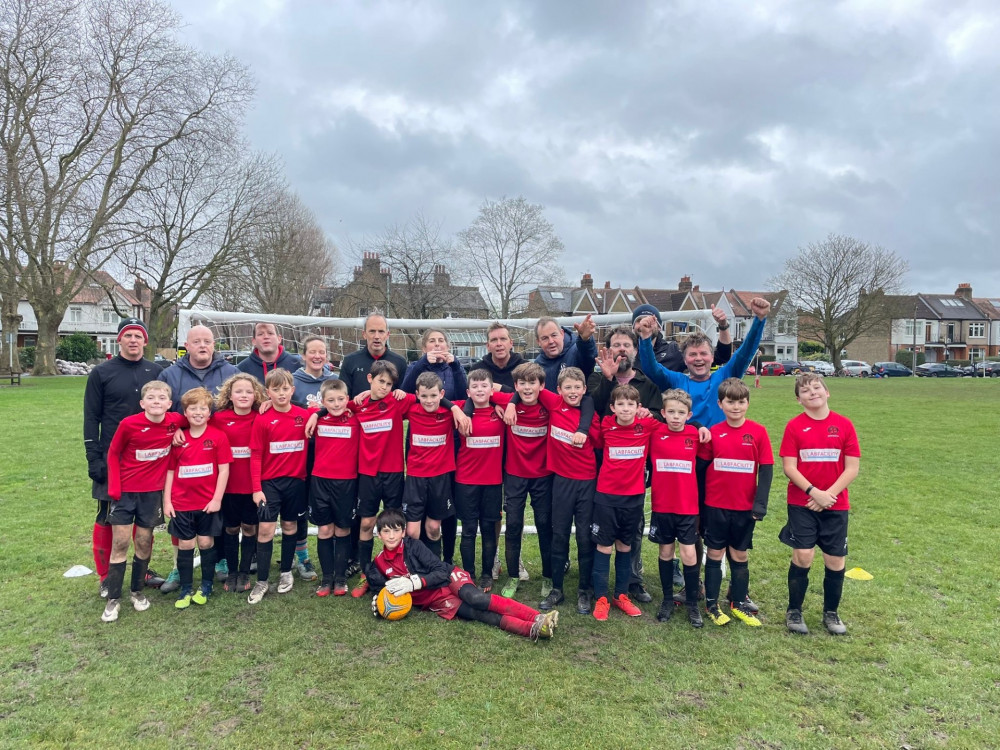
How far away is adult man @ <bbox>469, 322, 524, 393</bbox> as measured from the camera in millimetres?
5004

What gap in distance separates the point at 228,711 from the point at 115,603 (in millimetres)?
1775

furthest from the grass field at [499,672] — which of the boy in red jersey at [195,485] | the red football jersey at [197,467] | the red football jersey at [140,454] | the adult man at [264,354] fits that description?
the adult man at [264,354]

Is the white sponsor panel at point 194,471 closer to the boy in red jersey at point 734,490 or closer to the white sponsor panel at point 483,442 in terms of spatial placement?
the white sponsor panel at point 483,442

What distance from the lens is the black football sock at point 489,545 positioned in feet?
15.9

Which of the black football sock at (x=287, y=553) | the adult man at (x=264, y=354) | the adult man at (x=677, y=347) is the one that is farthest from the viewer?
the adult man at (x=264, y=354)

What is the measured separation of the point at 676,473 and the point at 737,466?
44cm

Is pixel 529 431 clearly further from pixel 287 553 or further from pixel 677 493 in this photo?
pixel 287 553

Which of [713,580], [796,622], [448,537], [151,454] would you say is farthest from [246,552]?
[796,622]

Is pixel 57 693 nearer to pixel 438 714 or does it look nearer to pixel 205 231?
pixel 438 714

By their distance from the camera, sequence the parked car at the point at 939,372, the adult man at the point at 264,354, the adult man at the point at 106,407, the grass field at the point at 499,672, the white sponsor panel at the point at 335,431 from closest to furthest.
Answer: the grass field at the point at 499,672
the adult man at the point at 106,407
the white sponsor panel at the point at 335,431
the adult man at the point at 264,354
the parked car at the point at 939,372

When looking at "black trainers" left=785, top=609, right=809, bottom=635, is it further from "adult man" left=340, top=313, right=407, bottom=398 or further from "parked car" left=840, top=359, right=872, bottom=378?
"parked car" left=840, top=359, right=872, bottom=378

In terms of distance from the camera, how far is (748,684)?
339 centimetres

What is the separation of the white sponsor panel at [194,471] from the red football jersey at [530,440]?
2422 millimetres

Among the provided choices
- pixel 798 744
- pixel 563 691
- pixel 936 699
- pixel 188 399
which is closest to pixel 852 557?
pixel 936 699
